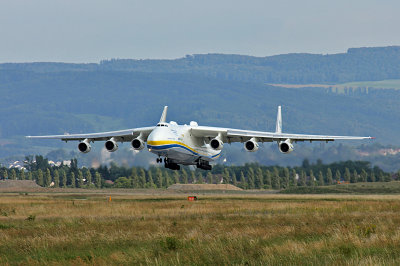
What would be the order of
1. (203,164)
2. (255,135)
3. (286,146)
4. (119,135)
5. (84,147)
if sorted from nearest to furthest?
(286,146) → (255,135) → (84,147) → (203,164) → (119,135)

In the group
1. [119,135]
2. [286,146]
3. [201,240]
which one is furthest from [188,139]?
[201,240]

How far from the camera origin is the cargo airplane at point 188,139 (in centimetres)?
5591

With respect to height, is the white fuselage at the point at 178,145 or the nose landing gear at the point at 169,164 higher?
the white fuselage at the point at 178,145

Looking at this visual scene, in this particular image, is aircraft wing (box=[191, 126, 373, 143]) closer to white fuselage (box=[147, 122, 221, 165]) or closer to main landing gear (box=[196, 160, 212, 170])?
white fuselage (box=[147, 122, 221, 165])

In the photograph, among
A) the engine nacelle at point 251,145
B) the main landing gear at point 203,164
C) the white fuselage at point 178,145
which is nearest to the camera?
the white fuselage at point 178,145

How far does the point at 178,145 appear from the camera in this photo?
57188 mm

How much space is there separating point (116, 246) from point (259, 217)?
1188 centimetres

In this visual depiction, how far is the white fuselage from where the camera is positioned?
54.9 m

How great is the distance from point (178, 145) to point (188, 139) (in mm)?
2900

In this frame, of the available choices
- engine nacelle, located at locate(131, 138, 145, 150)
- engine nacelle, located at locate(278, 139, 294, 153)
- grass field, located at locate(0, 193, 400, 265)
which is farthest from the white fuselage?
grass field, located at locate(0, 193, 400, 265)

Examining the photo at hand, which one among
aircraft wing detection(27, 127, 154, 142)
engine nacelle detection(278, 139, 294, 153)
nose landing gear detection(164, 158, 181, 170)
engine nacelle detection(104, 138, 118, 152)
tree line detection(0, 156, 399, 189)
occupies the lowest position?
tree line detection(0, 156, 399, 189)

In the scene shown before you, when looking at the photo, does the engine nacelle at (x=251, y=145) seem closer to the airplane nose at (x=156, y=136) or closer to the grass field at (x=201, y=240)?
the airplane nose at (x=156, y=136)

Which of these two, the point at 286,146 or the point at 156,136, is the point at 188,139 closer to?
the point at 156,136

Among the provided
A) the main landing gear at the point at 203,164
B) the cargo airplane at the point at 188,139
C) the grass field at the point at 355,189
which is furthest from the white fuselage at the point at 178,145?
the grass field at the point at 355,189
